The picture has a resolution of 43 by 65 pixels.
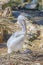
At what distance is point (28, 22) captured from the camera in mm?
5398

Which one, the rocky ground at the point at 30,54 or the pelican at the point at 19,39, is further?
the pelican at the point at 19,39

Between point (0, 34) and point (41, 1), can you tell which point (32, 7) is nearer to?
point (41, 1)

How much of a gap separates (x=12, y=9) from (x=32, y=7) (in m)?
0.47

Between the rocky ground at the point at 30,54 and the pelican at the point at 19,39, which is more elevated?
the pelican at the point at 19,39

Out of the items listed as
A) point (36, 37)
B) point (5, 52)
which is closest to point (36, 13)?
point (36, 37)

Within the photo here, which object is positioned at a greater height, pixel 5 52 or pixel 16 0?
pixel 16 0

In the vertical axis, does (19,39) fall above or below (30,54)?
above

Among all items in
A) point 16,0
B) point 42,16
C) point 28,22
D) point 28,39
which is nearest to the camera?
point 28,39

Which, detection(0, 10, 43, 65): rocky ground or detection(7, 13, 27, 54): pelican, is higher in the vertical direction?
detection(7, 13, 27, 54): pelican

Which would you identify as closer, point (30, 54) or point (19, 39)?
point (19, 39)

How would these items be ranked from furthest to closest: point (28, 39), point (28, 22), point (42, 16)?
point (42, 16)
point (28, 22)
point (28, 39)

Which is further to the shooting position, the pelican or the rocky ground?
the pelican

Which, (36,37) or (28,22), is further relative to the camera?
(28,22)

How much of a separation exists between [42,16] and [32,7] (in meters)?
0.48
